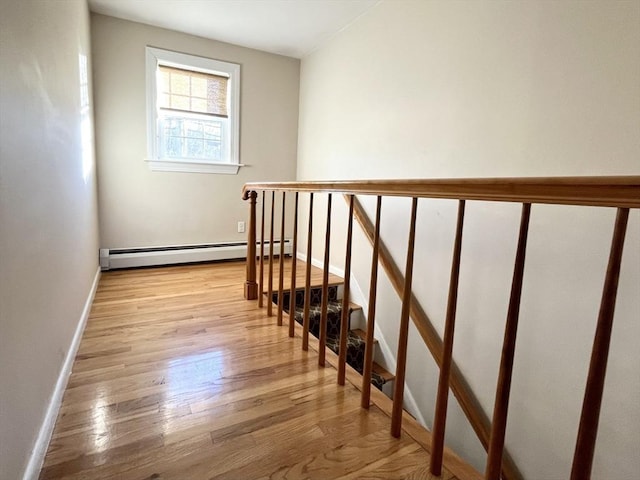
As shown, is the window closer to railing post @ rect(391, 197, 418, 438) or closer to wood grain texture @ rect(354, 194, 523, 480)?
wood grain texture @ rect(354, 194, 523, 480)

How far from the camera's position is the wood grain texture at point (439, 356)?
179 cm

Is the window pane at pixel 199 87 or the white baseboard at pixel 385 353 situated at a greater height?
the window pane at pixel 199 87

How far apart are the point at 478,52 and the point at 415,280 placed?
1391mm

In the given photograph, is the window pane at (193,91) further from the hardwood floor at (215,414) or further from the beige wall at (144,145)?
the hardwood floor at (215,414)

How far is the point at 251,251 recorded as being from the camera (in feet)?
7.76

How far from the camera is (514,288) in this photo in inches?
30.2

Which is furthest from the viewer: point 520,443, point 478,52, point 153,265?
point 153,265

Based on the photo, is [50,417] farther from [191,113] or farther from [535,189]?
[191,113]

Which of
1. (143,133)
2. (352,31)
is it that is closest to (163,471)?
(143,133)

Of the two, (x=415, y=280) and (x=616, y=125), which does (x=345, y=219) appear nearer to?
(x=415, y=280)

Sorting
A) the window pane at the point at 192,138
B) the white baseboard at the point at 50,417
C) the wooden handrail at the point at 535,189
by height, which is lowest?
the white baseboard at the point at 50,417

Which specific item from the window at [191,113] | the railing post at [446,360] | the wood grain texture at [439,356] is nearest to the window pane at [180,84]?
the window at [191,113]

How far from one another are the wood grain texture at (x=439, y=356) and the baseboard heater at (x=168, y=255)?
1679 mm

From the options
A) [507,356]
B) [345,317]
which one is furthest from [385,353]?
[507,356]
